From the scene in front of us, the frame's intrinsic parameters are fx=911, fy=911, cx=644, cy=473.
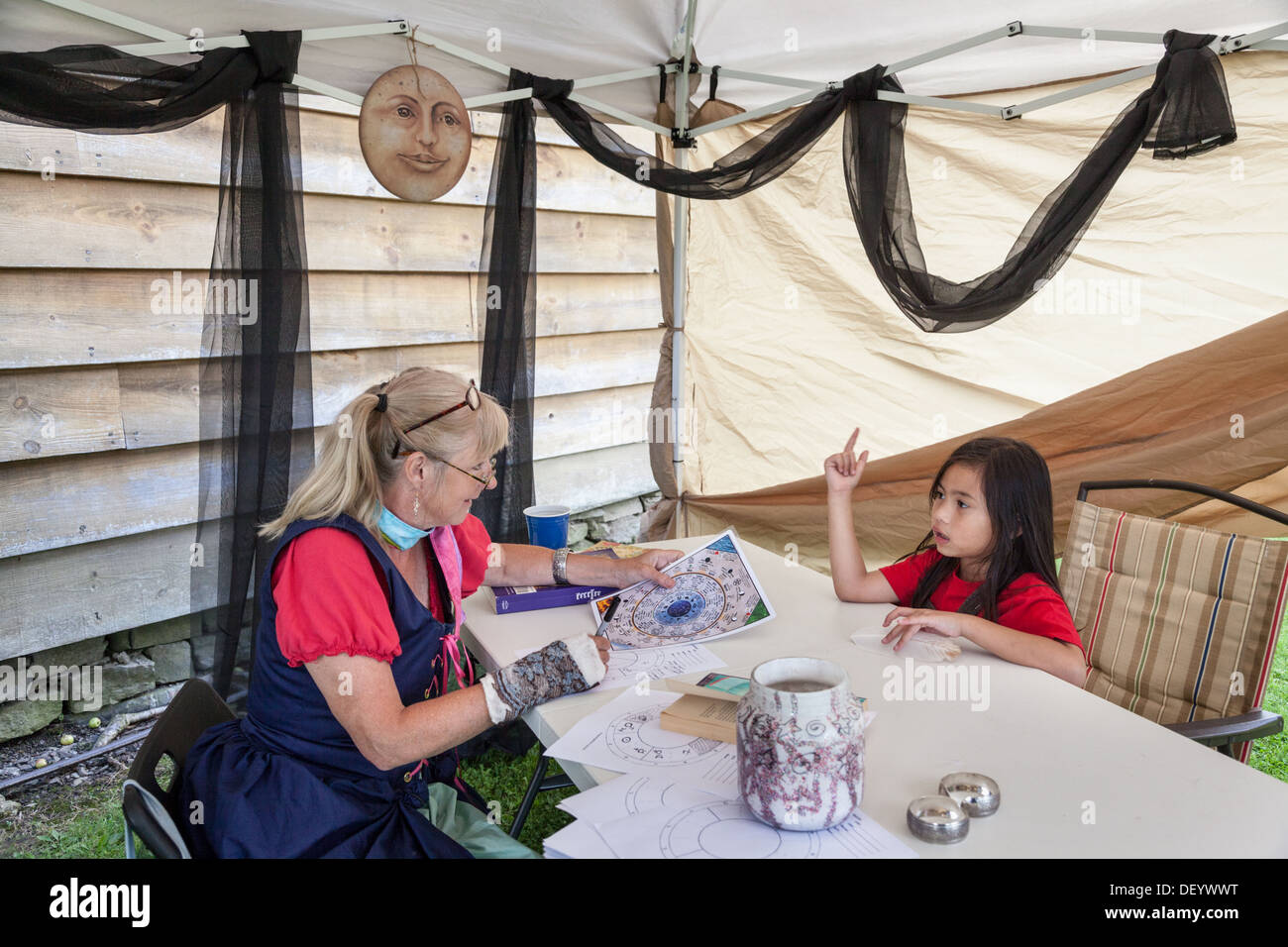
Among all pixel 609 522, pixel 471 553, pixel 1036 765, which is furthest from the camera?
pixel 609 522

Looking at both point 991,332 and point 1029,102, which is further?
point 991,332

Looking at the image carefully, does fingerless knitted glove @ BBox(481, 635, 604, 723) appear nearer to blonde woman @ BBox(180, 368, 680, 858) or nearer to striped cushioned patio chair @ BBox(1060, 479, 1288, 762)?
blonde woman @ BBox(180, 368, 680, 858)

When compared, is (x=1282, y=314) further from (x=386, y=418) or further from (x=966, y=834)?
(x=386, y=418)

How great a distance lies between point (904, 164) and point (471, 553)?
1.80 m

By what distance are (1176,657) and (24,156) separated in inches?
140

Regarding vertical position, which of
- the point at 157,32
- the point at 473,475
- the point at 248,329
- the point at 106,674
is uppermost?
the point at 157,32

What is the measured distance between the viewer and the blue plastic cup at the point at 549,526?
2391 millimetres

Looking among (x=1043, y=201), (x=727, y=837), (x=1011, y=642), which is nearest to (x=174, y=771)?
(x=727, y=837)

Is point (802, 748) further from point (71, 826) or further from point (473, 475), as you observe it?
point (71, 826)

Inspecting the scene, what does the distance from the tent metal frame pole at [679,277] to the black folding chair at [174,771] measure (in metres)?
2.65

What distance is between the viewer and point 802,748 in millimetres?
1101

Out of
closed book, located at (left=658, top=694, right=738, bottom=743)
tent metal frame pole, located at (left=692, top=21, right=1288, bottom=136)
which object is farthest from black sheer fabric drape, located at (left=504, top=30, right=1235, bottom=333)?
closed book, located at (left=658, top=694, right=738, bottom=743)

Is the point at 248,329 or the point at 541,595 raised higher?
the point at 248,329

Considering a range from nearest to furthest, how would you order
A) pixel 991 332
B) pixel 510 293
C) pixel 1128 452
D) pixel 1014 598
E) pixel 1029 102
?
pixel 1014 598 → pixel 1029 102 → pixel 510 293 → pixel 1128 452 → pixel 991 332
